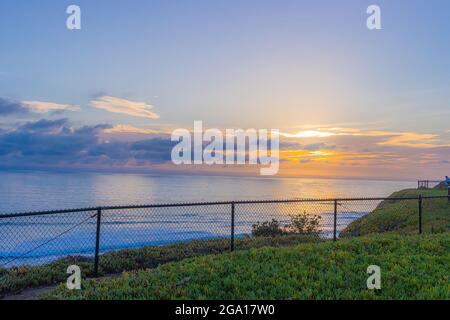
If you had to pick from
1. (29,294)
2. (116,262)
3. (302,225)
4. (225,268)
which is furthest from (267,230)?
(29,294)

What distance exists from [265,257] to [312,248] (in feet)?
5.50

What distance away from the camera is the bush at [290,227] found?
60.2 ft

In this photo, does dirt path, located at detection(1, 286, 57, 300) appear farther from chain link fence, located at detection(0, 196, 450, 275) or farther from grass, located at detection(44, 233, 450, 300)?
chain link fence, located at detection(0, 196, 450, 275)

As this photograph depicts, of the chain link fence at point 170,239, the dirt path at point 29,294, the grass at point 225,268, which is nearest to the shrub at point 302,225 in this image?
the chain link fence at point 170,239

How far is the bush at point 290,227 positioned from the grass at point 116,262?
3793mm

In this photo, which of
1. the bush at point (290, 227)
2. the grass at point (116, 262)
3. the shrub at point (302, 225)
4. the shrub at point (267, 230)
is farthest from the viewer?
the shrub at point (302, 225)

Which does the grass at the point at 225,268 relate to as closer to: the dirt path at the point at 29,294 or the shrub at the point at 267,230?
the dirt path at the point at 29,294

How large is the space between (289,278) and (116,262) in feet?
16.9

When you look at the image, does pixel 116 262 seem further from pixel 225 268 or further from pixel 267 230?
pixel 267 230

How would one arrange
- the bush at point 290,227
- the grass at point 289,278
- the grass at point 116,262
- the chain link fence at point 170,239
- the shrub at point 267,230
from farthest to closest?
the bush at point 290,227 < the shrub at point 267,230 < the chain link fence at point 170,239 < the grass at point 116,262 < the grass at point 289,278

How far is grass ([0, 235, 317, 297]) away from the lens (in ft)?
27.7

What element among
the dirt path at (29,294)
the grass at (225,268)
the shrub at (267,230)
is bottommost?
the shrub at (267,230)

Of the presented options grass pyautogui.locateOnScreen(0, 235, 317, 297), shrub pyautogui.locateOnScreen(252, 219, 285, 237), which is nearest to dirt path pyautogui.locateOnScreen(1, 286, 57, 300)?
grass pyautogui.locateOnScreen(0, 235, 317, 297)
